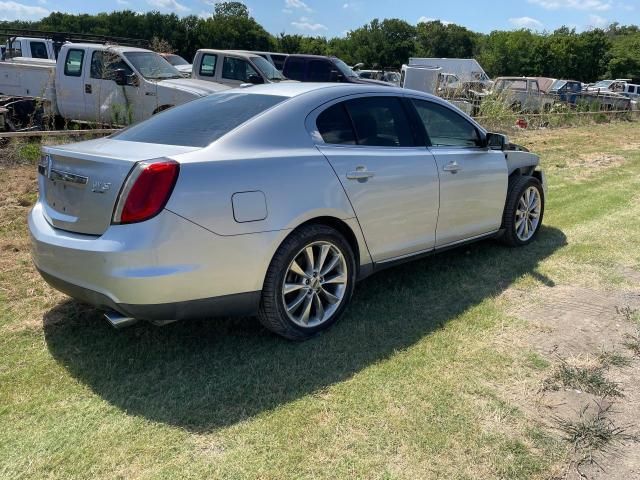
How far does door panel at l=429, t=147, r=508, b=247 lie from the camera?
447 centimetres

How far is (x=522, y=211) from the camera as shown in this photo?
5.52 m

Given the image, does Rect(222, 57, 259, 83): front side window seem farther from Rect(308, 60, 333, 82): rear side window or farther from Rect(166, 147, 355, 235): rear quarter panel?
Rect(166, 147, 355, 235): rear quarter panel

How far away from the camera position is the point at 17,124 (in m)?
10.2

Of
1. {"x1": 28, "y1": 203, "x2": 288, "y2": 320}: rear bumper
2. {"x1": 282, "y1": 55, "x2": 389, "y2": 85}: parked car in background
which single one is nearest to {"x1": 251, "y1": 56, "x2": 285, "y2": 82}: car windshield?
{"x1": 282, "y1": 55, "x2": 389, "y2": 85}: parked car in background

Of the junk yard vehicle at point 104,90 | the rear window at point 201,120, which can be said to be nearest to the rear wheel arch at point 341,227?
the rear window at point 201,120

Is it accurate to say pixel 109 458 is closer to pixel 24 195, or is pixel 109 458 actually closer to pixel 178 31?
pixel 24 195

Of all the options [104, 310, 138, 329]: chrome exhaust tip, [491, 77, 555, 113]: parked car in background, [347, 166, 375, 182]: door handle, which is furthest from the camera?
[491, 77, 555, 113]: parked car in background

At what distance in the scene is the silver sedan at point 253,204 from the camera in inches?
117

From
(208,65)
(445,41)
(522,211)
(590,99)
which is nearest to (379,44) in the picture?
(445,41)

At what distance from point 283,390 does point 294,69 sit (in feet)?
43.7

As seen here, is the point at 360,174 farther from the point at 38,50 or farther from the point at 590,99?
the point at 590,99

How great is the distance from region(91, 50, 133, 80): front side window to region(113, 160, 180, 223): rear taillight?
323 inches

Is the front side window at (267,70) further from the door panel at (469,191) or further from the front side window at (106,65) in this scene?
the door panel at (469,191)

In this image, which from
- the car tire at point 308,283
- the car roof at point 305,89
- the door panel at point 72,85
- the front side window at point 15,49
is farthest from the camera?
the front side window at point 15,49
